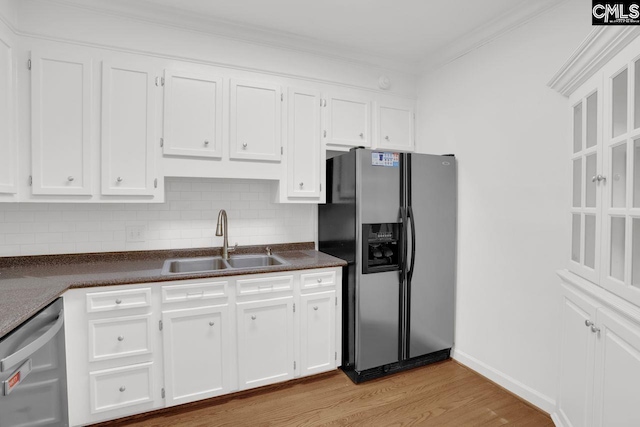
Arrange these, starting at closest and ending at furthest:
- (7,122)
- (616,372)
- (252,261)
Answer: (616,372) < (7,122) < (252,261)

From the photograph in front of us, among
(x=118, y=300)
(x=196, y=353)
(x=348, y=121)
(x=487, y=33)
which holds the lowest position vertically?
(x=196, y=353)

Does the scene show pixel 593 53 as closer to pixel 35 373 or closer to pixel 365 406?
pixel 365 406

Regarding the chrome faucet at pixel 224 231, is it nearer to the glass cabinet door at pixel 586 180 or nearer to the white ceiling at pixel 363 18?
the white ceiling at pixel 363 18

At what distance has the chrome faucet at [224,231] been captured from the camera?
2.57 metres

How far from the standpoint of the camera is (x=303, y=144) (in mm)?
2727

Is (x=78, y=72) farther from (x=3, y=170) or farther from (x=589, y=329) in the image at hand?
(x=589, y=329)

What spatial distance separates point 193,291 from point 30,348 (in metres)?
0.85

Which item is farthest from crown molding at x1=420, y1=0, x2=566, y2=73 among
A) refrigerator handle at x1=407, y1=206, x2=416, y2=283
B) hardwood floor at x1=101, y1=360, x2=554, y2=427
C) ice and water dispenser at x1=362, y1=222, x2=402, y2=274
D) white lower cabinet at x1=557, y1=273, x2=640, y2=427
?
hardwood floor at x1=101, y1=360, x2=554, y2=427

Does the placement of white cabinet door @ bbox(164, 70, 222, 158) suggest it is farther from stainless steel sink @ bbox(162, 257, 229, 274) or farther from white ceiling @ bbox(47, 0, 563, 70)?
stainless steel sink @ bbox(162, 257, 229, 274)

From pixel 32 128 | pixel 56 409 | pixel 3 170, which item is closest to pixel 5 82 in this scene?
pixel 32 128

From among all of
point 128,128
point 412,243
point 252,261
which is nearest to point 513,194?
point 412,243

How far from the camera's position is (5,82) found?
1908 mm

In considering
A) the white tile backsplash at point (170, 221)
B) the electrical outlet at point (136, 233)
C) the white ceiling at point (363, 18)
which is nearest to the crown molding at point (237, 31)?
the white ceiling at point (363, 18)

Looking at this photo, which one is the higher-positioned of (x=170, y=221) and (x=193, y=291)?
(x=170, y=221)
